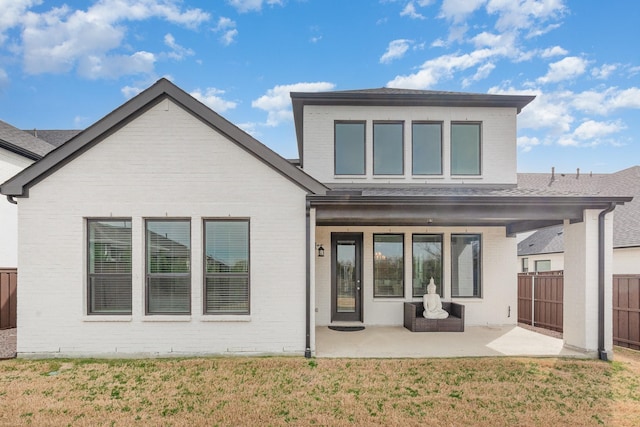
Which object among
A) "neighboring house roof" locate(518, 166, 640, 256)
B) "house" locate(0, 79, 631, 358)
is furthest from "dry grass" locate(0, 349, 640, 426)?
"neighboring house roof" locate(518, 166, 640, 256)

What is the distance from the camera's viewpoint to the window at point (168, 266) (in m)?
7.45

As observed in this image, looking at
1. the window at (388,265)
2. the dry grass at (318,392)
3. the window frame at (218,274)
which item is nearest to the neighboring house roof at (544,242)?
the window at (388,265)

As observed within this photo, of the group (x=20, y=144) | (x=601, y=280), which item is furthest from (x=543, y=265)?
(x=20, y=144)

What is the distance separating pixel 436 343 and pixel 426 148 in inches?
215

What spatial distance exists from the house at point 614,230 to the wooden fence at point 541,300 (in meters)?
3.75

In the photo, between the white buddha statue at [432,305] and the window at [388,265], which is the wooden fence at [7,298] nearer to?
the window at [388,265]

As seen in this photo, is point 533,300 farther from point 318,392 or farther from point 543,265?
point 318,392

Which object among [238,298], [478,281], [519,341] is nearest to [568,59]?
[478,281]

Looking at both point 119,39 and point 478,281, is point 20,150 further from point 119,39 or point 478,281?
point 478,281

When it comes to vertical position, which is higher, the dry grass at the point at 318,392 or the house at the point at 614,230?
the house at the point at 614,230

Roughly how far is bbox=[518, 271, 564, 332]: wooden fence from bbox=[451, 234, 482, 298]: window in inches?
79.1

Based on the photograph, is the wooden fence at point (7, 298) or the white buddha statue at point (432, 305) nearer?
the white buddha statue at point (432, 305)

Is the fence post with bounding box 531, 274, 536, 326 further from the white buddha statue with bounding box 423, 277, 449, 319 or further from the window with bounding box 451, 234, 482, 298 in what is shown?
the white buddha statue with bounding box 423, 277, 449, 319

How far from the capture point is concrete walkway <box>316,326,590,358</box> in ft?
24.6
